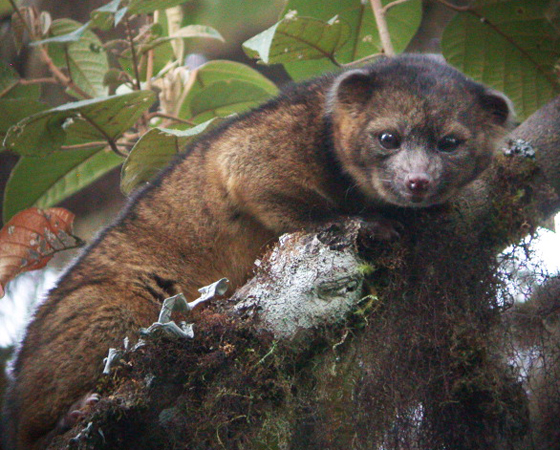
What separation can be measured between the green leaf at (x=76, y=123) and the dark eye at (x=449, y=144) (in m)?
1.84

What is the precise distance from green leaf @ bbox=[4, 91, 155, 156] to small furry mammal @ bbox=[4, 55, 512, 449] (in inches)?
18.1

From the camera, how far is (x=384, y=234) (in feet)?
10.0

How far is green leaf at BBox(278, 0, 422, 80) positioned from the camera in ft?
15.4

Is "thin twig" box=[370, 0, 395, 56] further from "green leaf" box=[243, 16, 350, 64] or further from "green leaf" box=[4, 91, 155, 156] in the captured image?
"green leaf" box=[4, 91, 155, 156]

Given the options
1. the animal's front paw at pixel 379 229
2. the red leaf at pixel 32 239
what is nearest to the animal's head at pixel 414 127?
the animal's front paw at pixel 379 229

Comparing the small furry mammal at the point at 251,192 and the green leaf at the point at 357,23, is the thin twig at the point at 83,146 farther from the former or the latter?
the green leaf at the point at 357,23

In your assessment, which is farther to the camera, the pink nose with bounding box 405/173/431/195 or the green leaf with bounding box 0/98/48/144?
the green leaf with bounding box 0/98/48/144

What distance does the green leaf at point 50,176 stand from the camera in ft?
15.4

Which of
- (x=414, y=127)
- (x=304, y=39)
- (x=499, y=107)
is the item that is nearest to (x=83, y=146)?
(x=304, y=39)

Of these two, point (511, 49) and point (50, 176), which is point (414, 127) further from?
point (50, 176)

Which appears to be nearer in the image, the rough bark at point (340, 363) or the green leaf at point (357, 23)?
the rough bark at point (340, 363)

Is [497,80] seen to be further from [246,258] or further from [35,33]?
[35,33]

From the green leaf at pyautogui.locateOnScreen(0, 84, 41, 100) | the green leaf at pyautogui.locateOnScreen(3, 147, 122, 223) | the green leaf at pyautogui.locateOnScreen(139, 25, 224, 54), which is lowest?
the green leaf at pyautogui.locateOnScreen(3, 147, 122, 223)

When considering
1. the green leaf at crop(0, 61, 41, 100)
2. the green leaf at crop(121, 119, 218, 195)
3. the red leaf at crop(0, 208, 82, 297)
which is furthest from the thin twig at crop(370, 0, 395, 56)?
the green leaf at crop(0, 61, 41, 100)
